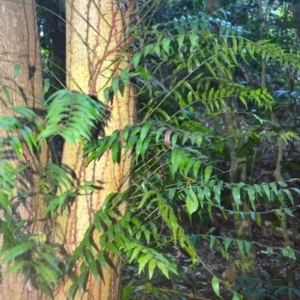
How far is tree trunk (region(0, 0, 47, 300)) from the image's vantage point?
7.48 ft

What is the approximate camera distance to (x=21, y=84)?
92.7 inches

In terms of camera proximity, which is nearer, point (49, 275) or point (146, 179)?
point (49, 275)

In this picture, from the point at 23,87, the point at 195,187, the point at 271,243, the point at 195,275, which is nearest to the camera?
the point at 195,187

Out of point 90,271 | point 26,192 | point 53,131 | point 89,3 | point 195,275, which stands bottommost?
point 195,275

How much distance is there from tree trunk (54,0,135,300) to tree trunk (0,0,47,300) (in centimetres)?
14

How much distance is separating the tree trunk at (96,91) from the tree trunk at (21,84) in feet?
0.47

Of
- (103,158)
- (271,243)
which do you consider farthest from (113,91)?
(271,243)

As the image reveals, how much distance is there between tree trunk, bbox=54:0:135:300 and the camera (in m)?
2.30

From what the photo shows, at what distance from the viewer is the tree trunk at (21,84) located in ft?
7.48

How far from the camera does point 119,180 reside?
7.75ft

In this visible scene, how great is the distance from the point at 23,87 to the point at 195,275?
9.85ft

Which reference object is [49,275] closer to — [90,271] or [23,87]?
[90,271]

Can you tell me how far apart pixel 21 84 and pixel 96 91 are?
12.7 inches

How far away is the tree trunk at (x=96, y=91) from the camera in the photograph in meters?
2.30
